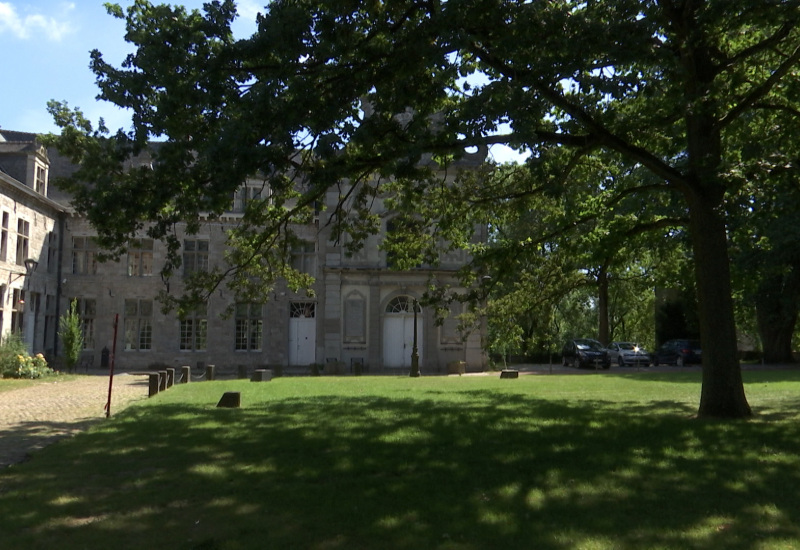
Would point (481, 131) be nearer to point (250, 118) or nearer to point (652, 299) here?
point (250, 118)

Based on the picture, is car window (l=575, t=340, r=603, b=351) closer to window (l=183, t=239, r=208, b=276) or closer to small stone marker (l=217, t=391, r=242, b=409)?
window (l=183, t=239, r=208, b=276)

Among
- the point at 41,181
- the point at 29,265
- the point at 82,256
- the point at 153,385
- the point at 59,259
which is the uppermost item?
the point at 41,181

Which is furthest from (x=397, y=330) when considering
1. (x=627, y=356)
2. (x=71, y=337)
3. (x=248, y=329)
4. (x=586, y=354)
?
(x=71, y=337)

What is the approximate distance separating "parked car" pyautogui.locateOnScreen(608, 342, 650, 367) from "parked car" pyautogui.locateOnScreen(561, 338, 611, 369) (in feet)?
5.15

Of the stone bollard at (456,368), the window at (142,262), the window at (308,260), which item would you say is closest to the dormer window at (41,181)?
the window at (142,262)

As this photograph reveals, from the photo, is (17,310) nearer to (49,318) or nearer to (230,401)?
(49,318)

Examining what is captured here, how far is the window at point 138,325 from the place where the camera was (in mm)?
Result: 40375

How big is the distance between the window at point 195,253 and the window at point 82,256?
4501 millimetres

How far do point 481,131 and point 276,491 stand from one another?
200 inches

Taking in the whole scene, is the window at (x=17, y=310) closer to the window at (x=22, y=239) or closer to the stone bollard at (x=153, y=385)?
the window at (x=22, y=239)

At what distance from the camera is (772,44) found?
42.1 feet

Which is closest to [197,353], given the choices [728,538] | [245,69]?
[245,69]

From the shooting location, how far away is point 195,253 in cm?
4078

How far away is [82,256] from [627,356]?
2900 centimetres
